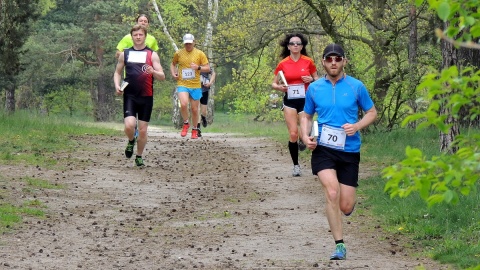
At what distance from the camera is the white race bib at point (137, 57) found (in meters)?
14.8

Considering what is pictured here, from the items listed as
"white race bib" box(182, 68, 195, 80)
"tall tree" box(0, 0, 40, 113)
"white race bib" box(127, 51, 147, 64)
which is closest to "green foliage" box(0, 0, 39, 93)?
"tall tree" box(0, 0, 40, 113)

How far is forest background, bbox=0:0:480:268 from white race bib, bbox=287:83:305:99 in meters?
1.74

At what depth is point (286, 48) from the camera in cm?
1462

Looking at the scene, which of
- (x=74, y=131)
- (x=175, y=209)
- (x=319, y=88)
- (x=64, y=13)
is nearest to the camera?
(x=319, y=88)

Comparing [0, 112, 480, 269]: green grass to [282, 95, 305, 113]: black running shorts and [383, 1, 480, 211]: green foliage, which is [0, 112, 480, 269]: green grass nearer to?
[383, 1, 480, 211]: green foliage

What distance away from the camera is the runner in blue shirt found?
8.49m

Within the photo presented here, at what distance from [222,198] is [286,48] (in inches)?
126

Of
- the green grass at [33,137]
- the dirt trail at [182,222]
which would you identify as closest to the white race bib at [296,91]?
the dirt trail at [182,222]

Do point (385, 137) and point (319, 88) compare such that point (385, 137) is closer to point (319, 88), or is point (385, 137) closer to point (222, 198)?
point (222, 198)

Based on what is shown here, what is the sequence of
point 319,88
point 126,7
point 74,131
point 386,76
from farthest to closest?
1. point 126,7
2. point 74,131
3. point 386,76
4. point 319,88

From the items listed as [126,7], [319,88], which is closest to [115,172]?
[319,88]

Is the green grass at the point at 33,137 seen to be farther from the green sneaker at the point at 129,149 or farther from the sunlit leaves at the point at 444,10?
the sunlit leaves at the point at 444,10

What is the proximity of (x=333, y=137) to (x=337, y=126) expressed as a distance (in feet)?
0.34

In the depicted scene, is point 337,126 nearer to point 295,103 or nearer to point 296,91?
point 296,91
